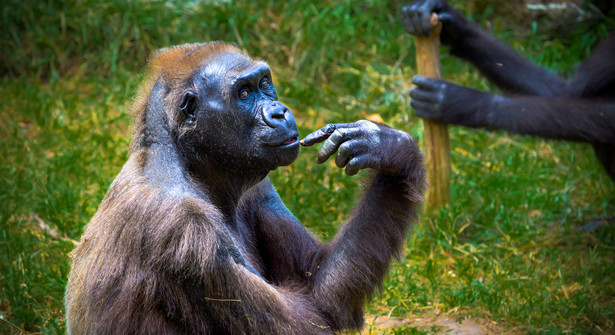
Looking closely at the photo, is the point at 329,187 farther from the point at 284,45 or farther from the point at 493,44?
the point at 284,45

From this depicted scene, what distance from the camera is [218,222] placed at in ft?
10.8

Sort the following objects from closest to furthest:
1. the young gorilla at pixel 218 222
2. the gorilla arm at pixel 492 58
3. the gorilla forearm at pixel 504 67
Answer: the young gorilla at pixel 218 222
the gorilla arm at pixel 492 58
the gorilla forearm at pixel 504 67

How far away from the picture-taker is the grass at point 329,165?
16.0 feet

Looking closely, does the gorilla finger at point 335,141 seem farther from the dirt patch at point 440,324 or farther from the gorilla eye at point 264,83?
the dirt patch at point 440,324

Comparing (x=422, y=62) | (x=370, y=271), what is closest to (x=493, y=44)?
(x=422, y=62)

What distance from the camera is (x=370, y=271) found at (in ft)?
12.0

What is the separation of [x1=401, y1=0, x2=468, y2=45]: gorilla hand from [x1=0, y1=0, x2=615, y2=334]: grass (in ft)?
3.14

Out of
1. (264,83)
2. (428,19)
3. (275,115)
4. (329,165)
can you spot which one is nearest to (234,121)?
(275,115)

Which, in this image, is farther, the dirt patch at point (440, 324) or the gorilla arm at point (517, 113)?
the gorilla arm at point (517, 113)

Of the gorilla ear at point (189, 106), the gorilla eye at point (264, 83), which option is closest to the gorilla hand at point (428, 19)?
the gorilla eye at point (264, 83)

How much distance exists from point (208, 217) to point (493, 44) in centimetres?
418

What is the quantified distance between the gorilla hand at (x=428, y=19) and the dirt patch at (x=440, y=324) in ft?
7.70

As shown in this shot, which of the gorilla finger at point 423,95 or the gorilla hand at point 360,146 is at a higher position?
the gorilla hand at point 360,146

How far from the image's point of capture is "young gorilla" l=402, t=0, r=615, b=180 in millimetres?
5812
